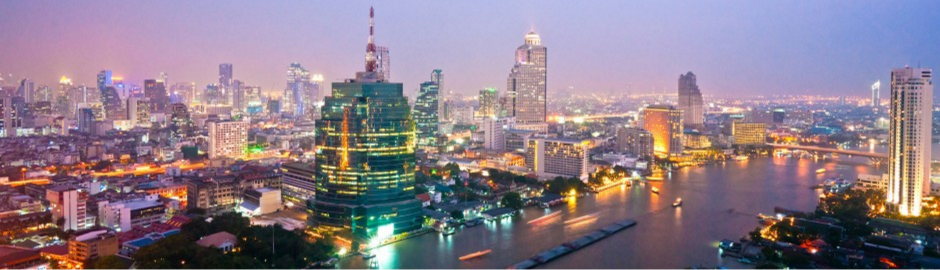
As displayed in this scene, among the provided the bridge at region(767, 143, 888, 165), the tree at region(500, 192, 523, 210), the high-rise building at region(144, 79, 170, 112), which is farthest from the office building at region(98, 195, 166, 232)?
the high-rise building at region(144, 79, 170, 112)

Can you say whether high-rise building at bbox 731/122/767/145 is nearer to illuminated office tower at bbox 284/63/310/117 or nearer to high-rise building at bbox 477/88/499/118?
high-rise building at bbox 477/88/499/118

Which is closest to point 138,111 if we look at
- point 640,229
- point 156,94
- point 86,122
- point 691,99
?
point 86,122

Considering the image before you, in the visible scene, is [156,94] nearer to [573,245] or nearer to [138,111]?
[138,111]

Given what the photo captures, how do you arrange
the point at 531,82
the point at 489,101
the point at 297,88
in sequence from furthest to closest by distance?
1. the point at 297,88
2. the point at 489,101
3. the point at 531,82

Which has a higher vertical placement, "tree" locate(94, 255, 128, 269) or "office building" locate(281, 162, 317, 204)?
"office building" locate(281, 162, 317, 204)

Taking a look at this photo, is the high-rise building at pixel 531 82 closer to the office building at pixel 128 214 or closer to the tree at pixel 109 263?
the office building at pixel 128 214
